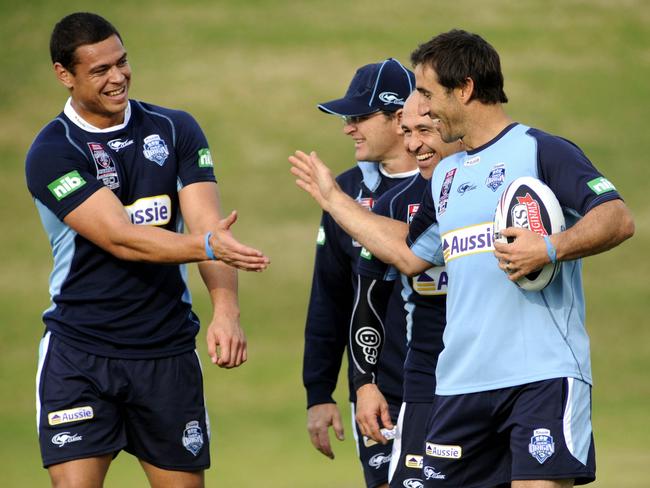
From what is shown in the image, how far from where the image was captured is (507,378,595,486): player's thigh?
530cm

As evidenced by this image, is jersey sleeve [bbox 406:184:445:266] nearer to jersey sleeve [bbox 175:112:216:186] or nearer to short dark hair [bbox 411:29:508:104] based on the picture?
short dark hair [bbox 411:29:508:104]

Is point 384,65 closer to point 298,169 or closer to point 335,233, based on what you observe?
point 335,233

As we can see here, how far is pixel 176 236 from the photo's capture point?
640 centimetres

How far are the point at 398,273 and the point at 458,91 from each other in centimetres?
131

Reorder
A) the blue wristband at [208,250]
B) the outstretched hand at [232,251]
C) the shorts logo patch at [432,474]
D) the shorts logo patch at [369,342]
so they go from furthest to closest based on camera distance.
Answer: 1. the shorts logo patch at [369,342]
2. the blue wristband at [208,250]
3. the outstretched hand at [232,251]
4. the shorts logo patch at [432,474]

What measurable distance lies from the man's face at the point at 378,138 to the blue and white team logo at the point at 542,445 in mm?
2516

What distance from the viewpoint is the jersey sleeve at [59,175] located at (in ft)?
21.3

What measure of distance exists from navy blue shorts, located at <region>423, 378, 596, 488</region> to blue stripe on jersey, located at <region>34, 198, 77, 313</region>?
6.63 ft

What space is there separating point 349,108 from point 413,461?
2.10 metres

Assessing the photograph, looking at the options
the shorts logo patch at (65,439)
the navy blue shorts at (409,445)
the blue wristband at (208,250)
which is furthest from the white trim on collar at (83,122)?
the navy blue shorts at (409,445)

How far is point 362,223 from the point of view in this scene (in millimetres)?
6180

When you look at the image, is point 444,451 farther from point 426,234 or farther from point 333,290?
point 333,290

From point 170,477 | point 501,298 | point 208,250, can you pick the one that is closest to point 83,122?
point 208,250

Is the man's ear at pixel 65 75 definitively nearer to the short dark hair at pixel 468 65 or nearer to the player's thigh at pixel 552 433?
the short dark hair at pixel 468 65
